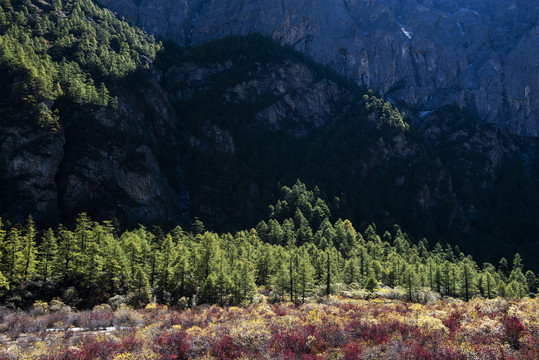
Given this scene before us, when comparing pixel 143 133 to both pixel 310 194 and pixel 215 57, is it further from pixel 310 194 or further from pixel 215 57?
pixel 215 57

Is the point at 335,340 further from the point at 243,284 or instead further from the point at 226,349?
the point at 243,284

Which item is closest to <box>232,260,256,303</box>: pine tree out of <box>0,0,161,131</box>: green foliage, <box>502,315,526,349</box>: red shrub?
<box>502,315,526,349</box>: red shrub

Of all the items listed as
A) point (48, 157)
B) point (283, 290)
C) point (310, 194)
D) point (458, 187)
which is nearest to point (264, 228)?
point (310, 194)

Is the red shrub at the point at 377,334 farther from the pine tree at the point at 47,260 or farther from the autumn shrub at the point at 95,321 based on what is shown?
the pine tree at the point at 47,260

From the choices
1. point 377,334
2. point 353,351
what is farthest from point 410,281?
point 353,351

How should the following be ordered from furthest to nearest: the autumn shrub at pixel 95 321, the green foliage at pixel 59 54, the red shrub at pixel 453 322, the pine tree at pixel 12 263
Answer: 1. the green foliage at pixel 59 54
2. the pine tree at pixel 12 263
3. the autumn shrub at pixel 95 321
4. the red shrub at pixel 453 322

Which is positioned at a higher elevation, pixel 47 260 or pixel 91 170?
pixel 91 170

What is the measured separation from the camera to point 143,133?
12988 centimetres

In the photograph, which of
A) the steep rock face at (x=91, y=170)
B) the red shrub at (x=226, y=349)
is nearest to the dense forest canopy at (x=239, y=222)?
the steep rock face at (x=91, y=170)

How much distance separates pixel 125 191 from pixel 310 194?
69358mm

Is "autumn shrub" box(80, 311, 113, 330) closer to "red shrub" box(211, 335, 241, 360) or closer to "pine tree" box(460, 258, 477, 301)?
"red shrub" box(211, 335, 241, 360)

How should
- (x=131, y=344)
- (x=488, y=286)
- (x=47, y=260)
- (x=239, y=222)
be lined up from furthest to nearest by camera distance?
(x=239, y=222) < (x=488, y=286) < (x=47, y=260) < (x=131, y=344)

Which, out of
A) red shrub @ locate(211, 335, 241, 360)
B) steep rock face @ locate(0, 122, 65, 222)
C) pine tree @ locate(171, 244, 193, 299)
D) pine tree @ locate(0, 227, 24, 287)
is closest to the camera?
red shrub @ locate(211, 335, 241, 360)

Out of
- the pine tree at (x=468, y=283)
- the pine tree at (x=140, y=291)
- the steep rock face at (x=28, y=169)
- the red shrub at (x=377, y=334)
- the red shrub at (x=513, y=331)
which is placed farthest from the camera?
the steep rock face at (x=28, y=169)
